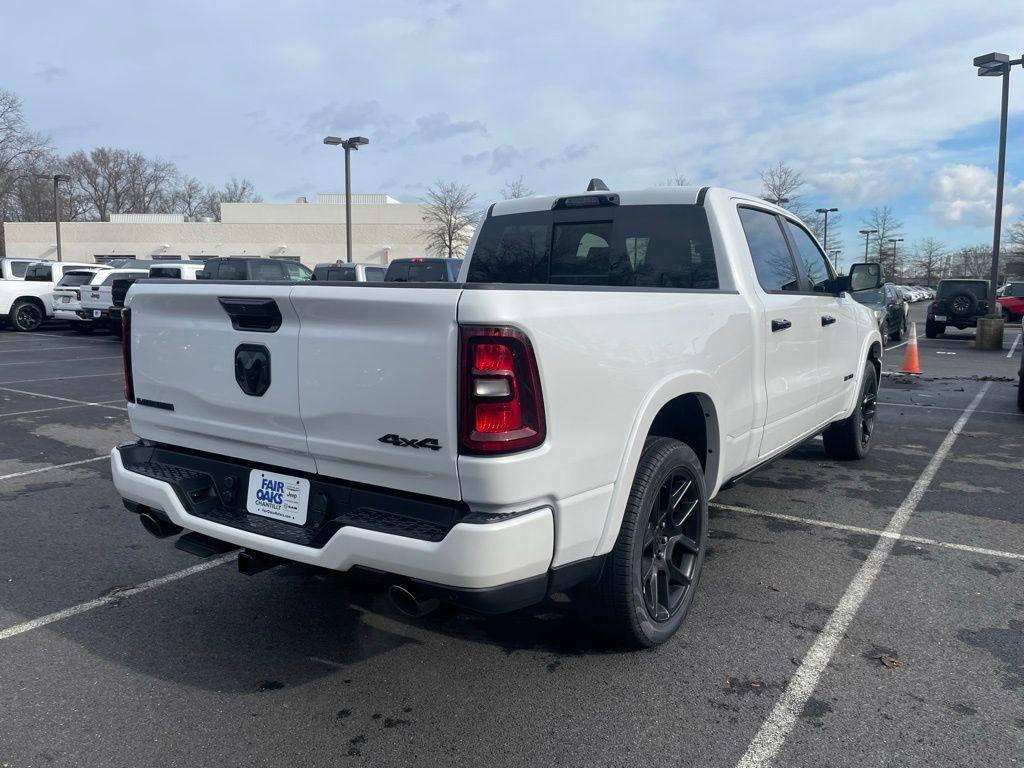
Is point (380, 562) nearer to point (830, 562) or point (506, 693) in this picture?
point (506, 693)

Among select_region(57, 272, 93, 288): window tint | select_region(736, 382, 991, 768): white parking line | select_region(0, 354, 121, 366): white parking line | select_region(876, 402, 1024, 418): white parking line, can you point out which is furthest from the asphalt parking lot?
select_region(57, 272, 93, 288): window tint

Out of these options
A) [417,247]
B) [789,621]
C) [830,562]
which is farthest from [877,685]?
[417,247]

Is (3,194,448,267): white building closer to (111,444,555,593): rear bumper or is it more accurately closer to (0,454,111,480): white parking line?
(0,454,111,480): white parking line

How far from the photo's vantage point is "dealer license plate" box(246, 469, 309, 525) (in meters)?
2.96

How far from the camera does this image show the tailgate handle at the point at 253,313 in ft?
9.59

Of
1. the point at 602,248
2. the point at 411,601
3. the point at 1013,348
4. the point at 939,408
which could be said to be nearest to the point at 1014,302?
the point at 1013,348

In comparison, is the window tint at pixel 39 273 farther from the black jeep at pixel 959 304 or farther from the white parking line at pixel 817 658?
the black jeep at pixel 959 304

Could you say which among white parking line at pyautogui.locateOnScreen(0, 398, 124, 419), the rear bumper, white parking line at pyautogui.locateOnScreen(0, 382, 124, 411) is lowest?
white parking line at pyautogui.locateOnScreen(0, 398, 124, 419)

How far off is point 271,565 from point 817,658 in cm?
227

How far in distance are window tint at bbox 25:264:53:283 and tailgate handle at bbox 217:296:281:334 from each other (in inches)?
899

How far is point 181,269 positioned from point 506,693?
18301mm

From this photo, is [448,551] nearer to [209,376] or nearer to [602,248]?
[209,376]

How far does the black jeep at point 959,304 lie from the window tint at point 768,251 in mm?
20075

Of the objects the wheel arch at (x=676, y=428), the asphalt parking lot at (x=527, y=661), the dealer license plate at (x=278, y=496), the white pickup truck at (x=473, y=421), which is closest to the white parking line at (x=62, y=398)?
the asphalt parking lot at (x=527, y=661)
